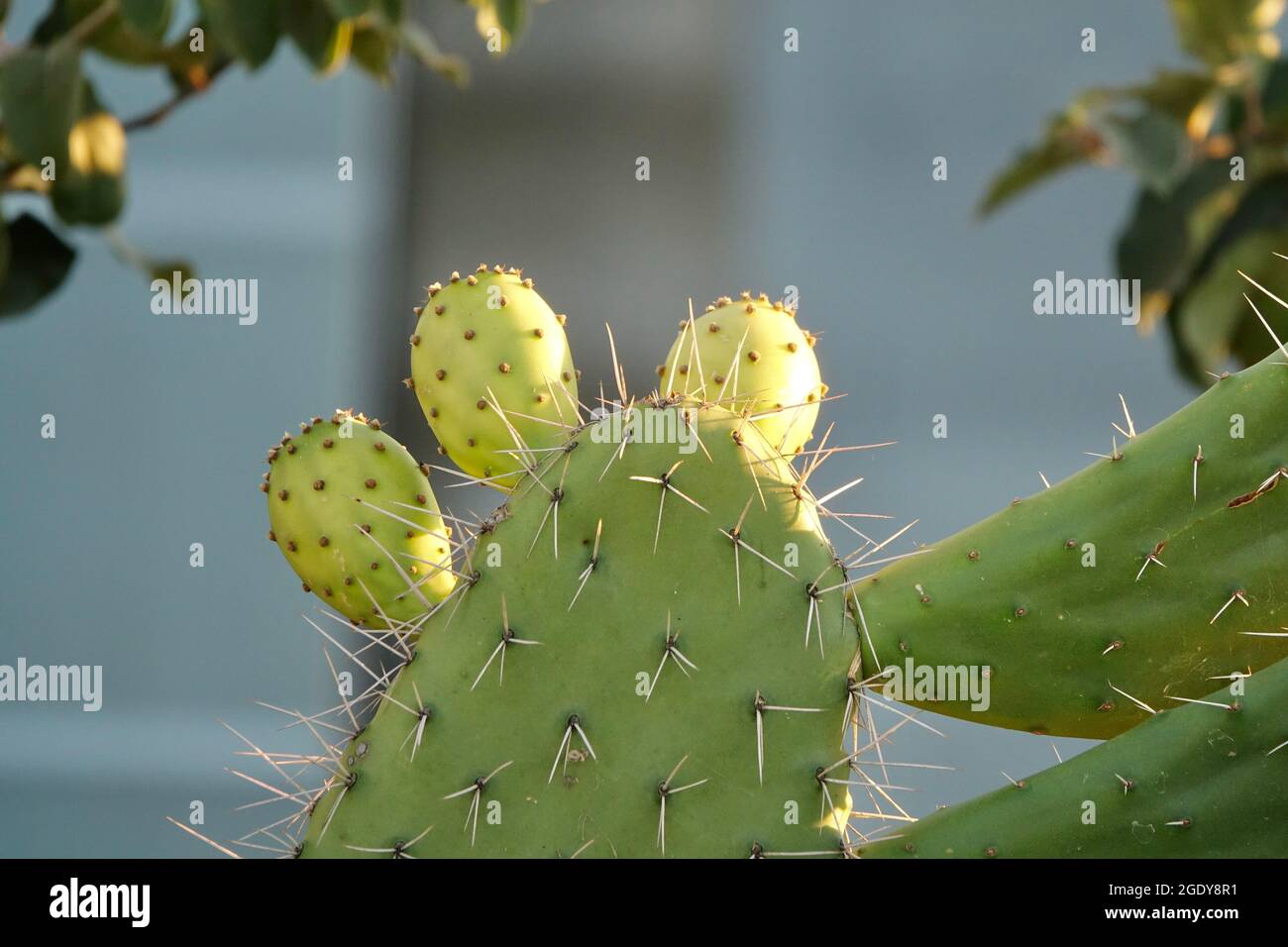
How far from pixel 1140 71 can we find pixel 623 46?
1.23 m

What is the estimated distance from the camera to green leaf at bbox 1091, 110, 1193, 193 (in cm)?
169

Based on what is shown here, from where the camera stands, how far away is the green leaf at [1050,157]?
196 centimetres

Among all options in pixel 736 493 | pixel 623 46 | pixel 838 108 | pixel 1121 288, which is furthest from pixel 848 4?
pixel 736 493

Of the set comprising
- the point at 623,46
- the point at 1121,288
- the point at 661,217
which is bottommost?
the point at 1121,288

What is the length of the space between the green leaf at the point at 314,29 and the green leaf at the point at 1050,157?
989mm

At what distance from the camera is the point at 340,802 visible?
2.23 ft
